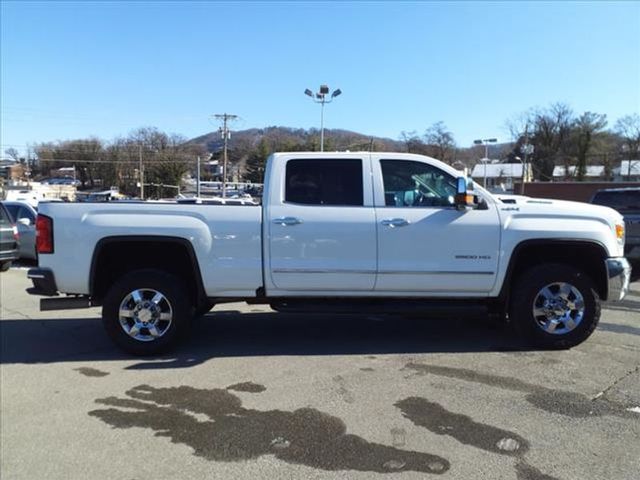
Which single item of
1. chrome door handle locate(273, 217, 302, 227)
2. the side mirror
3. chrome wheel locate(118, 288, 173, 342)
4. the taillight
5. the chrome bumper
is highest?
the side mirror

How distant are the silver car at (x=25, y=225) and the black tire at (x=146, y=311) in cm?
1016

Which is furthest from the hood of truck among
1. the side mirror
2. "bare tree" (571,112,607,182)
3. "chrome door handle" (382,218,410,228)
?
"bare tree" (571,112,607,182)

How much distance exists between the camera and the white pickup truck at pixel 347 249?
575 centimetres

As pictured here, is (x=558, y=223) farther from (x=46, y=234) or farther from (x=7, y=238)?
(x=7, y=238)

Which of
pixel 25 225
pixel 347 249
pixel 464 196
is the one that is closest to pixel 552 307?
pixel 464 196

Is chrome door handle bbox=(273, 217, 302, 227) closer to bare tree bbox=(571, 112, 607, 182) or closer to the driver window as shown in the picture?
the driver window

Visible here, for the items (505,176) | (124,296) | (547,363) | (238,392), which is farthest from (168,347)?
(505,176)

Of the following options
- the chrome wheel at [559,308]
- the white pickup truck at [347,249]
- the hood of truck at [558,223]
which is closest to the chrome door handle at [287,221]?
the white pickup truck at [347,249]

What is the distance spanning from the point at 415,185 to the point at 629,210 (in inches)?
317

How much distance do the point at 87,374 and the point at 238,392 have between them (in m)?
1.61

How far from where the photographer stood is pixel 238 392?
4.86 m

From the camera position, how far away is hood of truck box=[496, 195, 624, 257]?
5.74 m

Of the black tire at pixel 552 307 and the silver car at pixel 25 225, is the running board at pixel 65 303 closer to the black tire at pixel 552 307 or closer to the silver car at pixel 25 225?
the black tire at pixel 552 307

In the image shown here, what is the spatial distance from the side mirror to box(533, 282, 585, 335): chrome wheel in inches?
46.3
